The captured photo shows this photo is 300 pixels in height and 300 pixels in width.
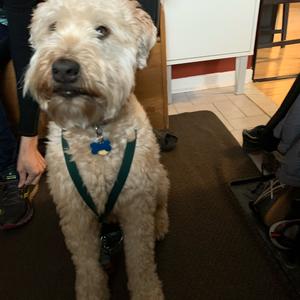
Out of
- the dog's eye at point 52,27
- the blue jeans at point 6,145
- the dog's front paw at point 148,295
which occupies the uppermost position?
the dog's eye at point 52,27


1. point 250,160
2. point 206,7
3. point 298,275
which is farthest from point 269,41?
point 298,275

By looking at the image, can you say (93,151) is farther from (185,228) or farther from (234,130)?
(234,130)

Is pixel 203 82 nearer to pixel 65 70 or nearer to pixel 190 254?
pixel 190 254

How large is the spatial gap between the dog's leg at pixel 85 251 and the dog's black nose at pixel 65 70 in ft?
1.42

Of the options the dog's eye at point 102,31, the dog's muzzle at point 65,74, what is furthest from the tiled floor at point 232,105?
the dog's muzzle at point 65,74

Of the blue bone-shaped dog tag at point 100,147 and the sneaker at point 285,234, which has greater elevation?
the blue bone-shaped dog tag at point 100,147

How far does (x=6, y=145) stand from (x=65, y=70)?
0.96 metres

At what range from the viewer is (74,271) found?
1.21 metres

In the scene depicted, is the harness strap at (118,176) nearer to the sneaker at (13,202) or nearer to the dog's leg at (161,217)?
the dog's leg at (161,217)

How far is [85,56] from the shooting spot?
73 centimetres

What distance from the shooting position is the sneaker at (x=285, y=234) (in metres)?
1.16

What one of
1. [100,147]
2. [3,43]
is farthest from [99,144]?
[3,43]

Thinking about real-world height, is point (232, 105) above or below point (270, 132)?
below

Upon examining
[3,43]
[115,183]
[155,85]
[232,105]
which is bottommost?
[232,105]
